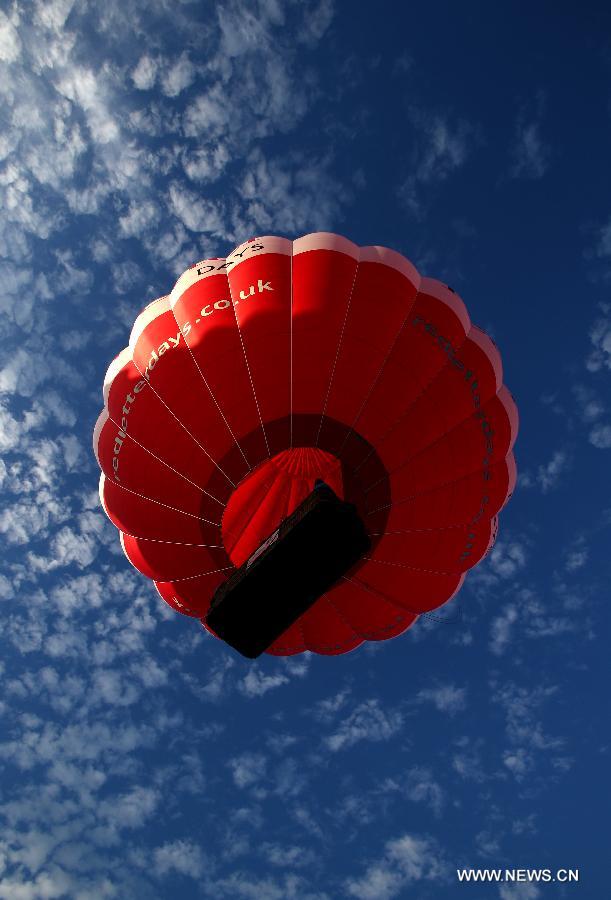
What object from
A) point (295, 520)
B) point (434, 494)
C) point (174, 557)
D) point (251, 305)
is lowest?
point (295, 520)

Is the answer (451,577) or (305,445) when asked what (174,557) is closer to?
(305,445)

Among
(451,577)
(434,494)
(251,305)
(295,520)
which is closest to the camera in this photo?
(295,520)

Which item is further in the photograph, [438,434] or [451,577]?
[451,577]

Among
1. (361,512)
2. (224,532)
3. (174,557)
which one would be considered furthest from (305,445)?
(174,557)

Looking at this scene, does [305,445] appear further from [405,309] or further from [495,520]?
[495,520]

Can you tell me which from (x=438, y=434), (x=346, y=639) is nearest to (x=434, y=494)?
(x=438, y=434)

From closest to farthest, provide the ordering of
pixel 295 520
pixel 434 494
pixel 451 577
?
pixel 295 520, pixel 434 494, pixel 451 577

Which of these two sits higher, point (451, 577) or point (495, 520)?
point (495, 520)
